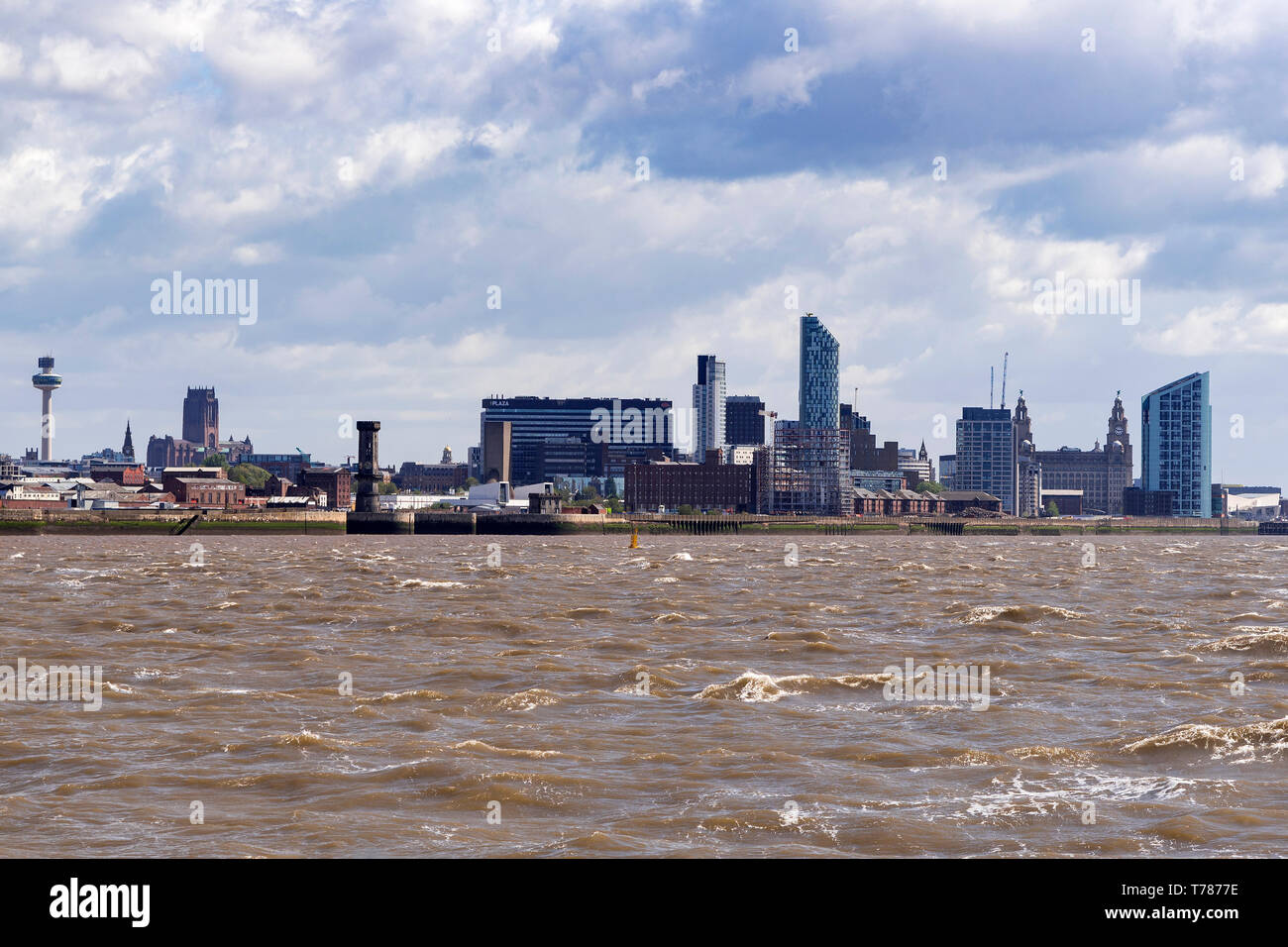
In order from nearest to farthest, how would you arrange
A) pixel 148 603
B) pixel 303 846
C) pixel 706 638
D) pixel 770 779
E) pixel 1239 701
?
pixel 303 846, pixel 770 779, pixel 1239 701, pixel 706 638, pixel 148 603

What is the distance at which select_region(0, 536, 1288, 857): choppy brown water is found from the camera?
1628 centimetres

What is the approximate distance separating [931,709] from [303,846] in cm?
1497

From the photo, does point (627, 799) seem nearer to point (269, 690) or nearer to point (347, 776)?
point (347, 776)

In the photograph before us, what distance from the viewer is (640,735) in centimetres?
2302

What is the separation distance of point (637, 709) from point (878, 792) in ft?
27.0

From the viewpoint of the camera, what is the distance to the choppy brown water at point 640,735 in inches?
641

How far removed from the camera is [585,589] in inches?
2501

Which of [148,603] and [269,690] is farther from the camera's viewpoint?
[148,603]
